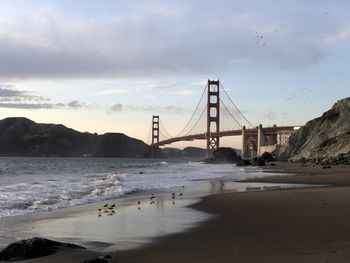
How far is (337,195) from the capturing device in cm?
1266

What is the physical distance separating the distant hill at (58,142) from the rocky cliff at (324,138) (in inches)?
3386

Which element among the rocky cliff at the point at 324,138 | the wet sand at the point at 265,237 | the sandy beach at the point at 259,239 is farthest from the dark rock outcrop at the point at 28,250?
the rocky cliff at the point at 324,138

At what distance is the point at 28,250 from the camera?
638 centimetres

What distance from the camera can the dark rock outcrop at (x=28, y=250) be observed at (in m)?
6.29

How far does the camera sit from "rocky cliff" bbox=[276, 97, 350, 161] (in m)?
47.8

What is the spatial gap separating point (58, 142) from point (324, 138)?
373 feet

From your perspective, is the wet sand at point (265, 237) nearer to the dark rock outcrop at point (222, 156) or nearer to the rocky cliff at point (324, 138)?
the rocky cliff at point (324, 138)

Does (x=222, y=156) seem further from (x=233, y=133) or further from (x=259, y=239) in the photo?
(x=259, y=239)

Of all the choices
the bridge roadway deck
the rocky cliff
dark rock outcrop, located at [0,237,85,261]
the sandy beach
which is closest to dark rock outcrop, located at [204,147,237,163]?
the bridge roadway deck

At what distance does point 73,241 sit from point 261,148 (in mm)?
72457

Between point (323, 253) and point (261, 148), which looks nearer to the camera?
point (323, 253)

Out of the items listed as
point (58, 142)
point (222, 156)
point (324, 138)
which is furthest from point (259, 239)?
point (58, 142)

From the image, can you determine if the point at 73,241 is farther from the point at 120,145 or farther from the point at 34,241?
the point at 120,145

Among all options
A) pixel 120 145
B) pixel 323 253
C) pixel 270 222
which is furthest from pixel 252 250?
pixel 120 145
